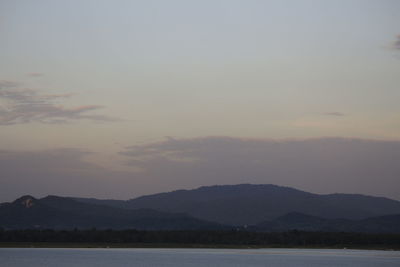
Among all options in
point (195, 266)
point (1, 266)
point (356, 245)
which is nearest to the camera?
point (1, 266)

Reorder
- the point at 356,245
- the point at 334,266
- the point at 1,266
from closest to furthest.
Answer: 1. the point at 1,266
2. the point at 334,266
3. the point at 356,245

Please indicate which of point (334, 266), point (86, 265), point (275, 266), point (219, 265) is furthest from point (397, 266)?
point (86, 265)

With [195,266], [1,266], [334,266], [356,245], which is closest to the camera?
[1,266]

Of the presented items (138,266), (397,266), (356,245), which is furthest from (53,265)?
(356,245)

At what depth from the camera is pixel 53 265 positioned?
113875 millimetres

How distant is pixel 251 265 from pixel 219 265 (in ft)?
16.3

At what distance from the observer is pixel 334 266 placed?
123 meters

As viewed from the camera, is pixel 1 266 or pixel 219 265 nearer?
pixel 1 266

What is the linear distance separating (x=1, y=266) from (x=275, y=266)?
39.6 metres

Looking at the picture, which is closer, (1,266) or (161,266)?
(1,266)

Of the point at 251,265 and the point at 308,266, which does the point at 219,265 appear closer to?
the point at 251,265

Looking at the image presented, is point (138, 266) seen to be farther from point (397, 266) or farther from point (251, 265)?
point (397, 266)

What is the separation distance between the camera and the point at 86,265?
113 meters

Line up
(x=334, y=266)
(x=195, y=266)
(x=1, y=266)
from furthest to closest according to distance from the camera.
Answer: (x=334, y=266) < (x=195, y=266) < (x=1, y=266)
